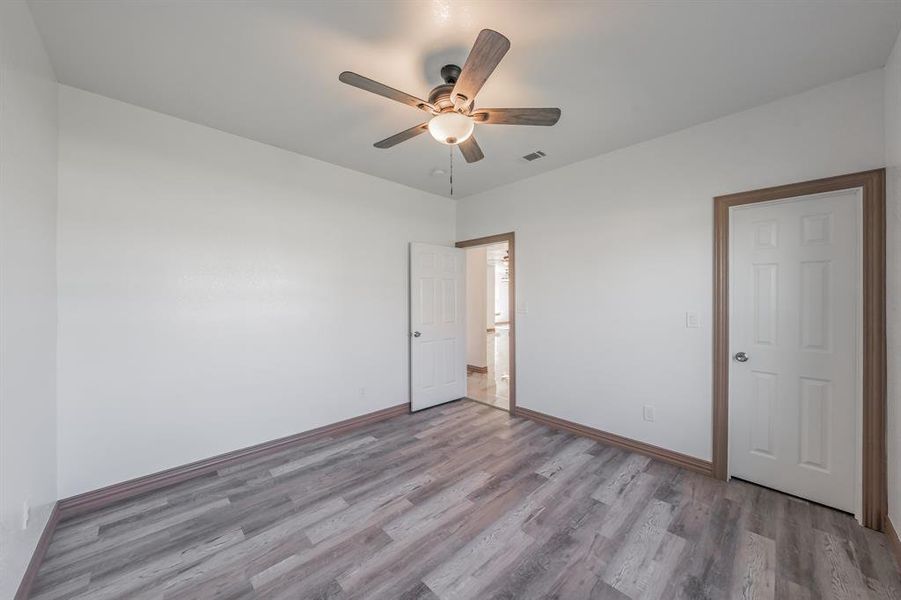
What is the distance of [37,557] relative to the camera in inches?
70.2

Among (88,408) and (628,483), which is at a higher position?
(88,408)

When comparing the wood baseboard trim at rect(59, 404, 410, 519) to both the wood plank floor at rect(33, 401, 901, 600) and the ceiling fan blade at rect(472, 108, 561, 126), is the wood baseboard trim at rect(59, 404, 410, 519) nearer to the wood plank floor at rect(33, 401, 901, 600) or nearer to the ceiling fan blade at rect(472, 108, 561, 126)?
the wood plank floor at rect(33, 401, 901, 600)

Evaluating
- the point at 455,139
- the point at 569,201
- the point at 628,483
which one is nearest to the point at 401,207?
the point at 569,201

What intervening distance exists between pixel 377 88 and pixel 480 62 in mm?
518

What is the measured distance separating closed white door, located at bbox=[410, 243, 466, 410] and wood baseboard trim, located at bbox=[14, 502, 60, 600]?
2820 millimetres

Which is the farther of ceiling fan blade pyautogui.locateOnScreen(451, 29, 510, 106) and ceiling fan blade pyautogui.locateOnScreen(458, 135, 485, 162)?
ceiling fan blade pyautogui.locateOnScreen(458, 135, 485, 162)

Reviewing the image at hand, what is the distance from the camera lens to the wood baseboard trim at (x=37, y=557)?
5.24ft

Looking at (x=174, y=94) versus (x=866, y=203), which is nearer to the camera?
(x=866, y=203)

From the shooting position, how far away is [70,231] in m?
2.23

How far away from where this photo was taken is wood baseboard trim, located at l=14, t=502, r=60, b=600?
5.24 ft

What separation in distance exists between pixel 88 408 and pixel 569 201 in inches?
167

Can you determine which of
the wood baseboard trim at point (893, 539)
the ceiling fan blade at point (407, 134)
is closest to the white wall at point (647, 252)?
the wood baseboard trim at point (893, 539)

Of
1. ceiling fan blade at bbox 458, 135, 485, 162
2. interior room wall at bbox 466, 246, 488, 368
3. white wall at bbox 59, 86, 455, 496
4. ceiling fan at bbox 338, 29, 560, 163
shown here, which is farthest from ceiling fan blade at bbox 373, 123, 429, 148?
interior room wall at bbox 466, 246, 488, 368

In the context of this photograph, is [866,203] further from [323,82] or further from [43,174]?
[43,174]
